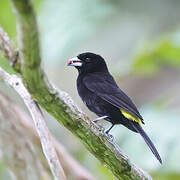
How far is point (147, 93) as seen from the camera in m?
6.43

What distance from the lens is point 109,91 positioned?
351cm

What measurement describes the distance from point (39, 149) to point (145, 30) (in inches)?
133

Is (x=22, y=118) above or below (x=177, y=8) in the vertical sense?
below

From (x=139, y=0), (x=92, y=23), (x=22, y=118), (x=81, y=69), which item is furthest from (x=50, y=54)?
(x=139, y=0)

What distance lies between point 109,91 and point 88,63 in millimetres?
642

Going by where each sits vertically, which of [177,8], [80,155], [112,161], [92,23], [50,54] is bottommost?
[112,161]

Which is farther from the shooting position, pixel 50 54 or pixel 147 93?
pixel 147 93

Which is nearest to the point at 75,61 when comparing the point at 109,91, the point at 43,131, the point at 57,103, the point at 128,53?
the point at 109,91

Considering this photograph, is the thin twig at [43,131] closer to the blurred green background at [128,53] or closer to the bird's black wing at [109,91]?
the bird's black wing at [109,91]

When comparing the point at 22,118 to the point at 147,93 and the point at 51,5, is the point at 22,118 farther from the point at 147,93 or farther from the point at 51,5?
the point at 147,93

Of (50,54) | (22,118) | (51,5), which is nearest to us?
(22,118)

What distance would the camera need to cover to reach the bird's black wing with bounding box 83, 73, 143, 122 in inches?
131

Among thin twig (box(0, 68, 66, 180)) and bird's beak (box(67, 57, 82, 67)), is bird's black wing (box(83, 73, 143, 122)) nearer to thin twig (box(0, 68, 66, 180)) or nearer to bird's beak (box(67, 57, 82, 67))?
bird's beak (box(67, 57, 82, 67))

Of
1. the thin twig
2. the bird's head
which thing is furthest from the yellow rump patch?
the thin twig
